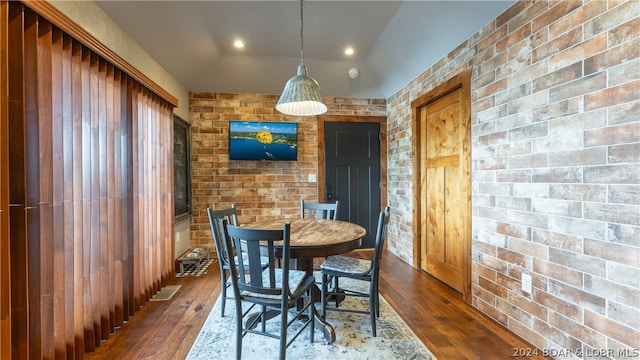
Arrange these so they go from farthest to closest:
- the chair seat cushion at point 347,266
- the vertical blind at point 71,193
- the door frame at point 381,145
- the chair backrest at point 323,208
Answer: the door frame at point 381,145 → the chair backrest at point 323,208 → the chair seat cushion at point 347,266 → the vertical blind at point 71,193

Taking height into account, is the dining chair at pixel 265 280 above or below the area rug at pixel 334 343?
above

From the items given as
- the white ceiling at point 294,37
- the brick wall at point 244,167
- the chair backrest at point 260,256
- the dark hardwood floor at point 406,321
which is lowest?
the dark hardwood floor at point 406,321

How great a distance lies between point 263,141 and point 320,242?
106 inches

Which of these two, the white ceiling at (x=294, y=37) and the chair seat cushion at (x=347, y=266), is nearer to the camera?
the chair seat cushion at (x=347, y=266)

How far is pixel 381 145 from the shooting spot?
4551mm

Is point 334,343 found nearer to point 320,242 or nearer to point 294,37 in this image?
point 320,242

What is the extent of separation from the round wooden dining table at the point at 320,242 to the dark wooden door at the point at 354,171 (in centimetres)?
193

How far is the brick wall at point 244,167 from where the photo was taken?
4.23 metres

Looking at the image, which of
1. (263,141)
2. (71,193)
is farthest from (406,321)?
(263,141)

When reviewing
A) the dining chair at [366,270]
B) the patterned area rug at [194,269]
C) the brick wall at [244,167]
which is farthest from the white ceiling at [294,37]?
the patterned area rug at [194,269]

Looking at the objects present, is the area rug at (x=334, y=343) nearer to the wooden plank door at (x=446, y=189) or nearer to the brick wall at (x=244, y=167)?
the wooden plank door at (x=446, y=189)

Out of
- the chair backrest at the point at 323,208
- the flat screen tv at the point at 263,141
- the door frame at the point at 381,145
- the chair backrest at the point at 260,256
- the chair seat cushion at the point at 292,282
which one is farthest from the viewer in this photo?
the door frame at the point at 381,145

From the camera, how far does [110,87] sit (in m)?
2.15

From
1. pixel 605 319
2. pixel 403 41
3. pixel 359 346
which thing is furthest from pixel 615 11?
pixel 359 346
